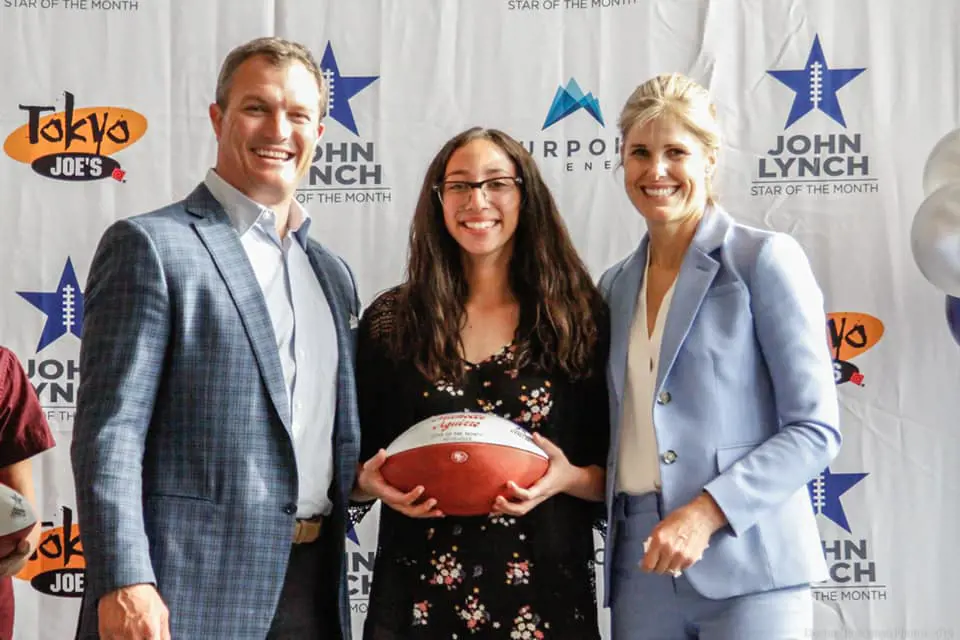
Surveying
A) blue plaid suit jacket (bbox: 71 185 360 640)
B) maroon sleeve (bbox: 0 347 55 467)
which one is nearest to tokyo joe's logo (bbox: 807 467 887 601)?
blue plaid suit jacket (bbox: 71 185 360 640)

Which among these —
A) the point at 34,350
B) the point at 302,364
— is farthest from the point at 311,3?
the point at 302,364

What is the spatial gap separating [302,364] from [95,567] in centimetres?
48

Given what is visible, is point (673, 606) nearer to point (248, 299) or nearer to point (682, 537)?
point (682, 537)

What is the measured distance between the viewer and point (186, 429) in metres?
1.82

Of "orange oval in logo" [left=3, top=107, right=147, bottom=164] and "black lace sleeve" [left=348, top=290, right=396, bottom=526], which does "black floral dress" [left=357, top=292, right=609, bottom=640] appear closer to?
"black lace sleeve" [left=348, top=290, right=396, bottom=526]

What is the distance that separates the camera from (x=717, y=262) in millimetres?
1991

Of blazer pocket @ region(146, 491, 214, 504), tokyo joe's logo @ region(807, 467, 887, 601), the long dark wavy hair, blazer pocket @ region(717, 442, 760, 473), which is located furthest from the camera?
tokyo joe's logo @ region(807, 467, 887, 601)

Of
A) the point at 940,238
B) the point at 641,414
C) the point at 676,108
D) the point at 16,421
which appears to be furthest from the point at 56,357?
the point at 940,238

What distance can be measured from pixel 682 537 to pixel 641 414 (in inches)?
11.2

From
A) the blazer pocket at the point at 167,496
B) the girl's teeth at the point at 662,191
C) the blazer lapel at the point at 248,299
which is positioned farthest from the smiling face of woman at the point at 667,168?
the blazer pocket at the point at 167,496

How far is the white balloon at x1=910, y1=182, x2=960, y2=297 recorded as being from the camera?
8.75ft

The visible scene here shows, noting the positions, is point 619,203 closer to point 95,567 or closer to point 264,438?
point 264,438

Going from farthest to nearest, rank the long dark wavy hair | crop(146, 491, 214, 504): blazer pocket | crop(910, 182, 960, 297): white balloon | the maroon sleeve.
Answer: crop(910, 182, 960, 297): white balloon → the maroon sleeve → the long dark wavy hair → crop(146, 491, 214, 504): blazer pocket

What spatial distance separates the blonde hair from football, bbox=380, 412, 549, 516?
61 centimetres
